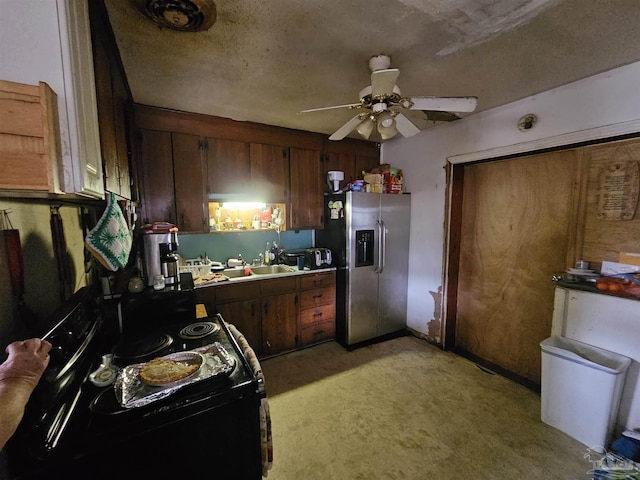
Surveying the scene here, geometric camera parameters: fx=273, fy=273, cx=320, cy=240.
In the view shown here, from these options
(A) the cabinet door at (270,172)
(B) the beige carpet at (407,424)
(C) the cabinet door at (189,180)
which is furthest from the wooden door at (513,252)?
(C) the cabinet door at (189,180)

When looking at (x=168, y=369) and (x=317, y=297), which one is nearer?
(x=168, y=369)

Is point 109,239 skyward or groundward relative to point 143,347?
skyward

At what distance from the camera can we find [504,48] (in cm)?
156

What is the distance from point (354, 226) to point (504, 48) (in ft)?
5.92

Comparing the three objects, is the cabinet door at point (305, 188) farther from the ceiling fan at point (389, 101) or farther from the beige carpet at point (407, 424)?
the beige carpet at point (407, 424)

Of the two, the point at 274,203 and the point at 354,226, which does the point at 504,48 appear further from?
the point at 274,203

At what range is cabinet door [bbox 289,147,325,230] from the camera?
10.3 ft

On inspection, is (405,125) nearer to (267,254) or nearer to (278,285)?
(278,285)

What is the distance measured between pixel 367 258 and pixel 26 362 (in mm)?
2719

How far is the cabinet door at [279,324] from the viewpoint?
2828mm

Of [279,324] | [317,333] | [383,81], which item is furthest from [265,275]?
[383,81]

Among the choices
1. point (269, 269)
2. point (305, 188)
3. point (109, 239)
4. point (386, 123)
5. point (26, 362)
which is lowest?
point (269, 269)

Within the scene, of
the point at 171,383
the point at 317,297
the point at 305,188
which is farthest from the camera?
the point at 305,188

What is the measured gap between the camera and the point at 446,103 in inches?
61.2
